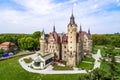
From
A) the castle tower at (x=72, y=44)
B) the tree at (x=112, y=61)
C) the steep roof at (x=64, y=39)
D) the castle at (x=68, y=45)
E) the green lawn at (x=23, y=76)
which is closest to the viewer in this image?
the tree at (x=112, y=61)

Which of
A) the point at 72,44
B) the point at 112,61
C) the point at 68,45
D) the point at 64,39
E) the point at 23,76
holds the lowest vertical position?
the point at 23,76

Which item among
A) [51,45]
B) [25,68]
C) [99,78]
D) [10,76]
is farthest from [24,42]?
[99,78]

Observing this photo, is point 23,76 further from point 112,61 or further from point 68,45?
point 112,61

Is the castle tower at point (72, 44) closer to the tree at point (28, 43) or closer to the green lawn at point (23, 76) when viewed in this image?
the green lawn at point (23, 76)

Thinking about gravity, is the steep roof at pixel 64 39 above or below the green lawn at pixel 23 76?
above

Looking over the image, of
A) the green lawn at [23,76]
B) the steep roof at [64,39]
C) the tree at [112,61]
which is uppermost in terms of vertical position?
the steep roof at [64,39]

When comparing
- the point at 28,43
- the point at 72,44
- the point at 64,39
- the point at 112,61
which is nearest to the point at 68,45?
the point at 72,44

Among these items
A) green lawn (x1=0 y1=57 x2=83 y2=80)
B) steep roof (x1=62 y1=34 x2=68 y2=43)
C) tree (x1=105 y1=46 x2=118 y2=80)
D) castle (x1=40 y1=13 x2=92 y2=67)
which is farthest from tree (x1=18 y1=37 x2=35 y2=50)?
tree (x1=105 y1=46 x2=118 y2=80)

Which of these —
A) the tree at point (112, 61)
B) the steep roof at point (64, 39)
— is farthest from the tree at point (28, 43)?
the tree at point (112, 61)

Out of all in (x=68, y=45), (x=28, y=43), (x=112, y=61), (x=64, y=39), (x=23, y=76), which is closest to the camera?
(x=112, y=61)
